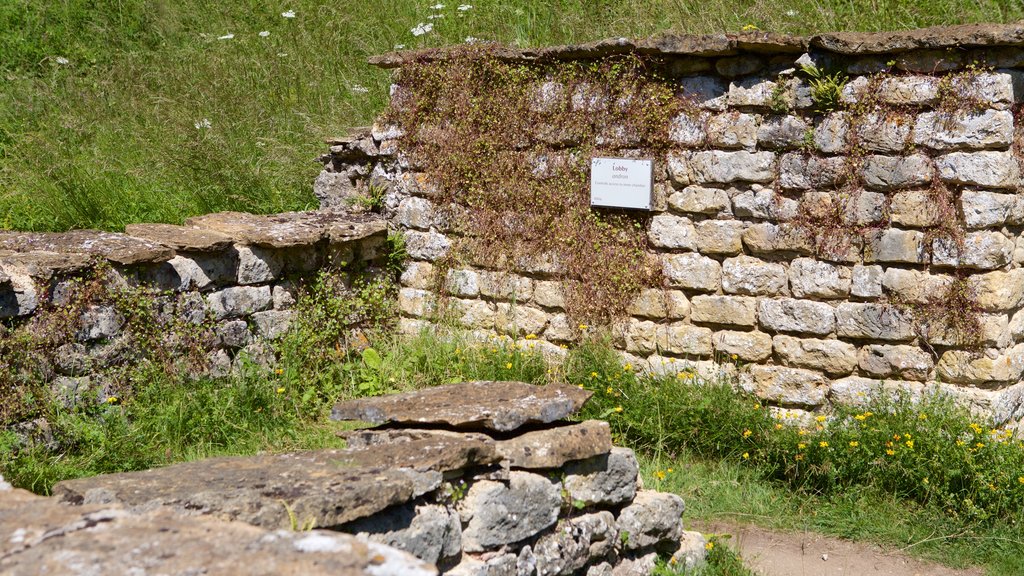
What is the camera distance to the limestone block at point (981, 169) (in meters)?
5.38

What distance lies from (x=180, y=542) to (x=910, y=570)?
13.0 ft

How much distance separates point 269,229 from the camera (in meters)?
6.64

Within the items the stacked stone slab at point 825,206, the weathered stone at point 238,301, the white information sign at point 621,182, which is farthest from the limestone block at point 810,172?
the weathered stone at point 238,301

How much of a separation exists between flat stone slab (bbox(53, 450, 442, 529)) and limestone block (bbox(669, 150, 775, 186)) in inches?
134

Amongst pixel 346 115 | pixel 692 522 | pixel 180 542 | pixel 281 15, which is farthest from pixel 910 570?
pixel 281 15

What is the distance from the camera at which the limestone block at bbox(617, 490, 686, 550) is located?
421cm

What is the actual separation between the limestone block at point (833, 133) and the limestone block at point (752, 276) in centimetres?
76

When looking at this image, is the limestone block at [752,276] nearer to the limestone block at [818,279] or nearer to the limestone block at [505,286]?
the limestone block at [818,279]

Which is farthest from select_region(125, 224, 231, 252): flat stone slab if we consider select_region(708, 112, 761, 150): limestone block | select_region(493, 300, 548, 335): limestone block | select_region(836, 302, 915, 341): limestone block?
select_region(836, 302, 915, 341): limestone block

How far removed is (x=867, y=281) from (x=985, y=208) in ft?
2.43

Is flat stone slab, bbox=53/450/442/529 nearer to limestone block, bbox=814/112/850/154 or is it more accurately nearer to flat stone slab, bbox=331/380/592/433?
flat stone slab, bbox=331/380/592/433

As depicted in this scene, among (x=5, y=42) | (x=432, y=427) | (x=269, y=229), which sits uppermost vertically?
(x=5, y=42)

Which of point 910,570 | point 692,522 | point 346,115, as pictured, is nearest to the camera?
point 910,570

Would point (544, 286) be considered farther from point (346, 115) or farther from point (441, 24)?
point (441, 24)
